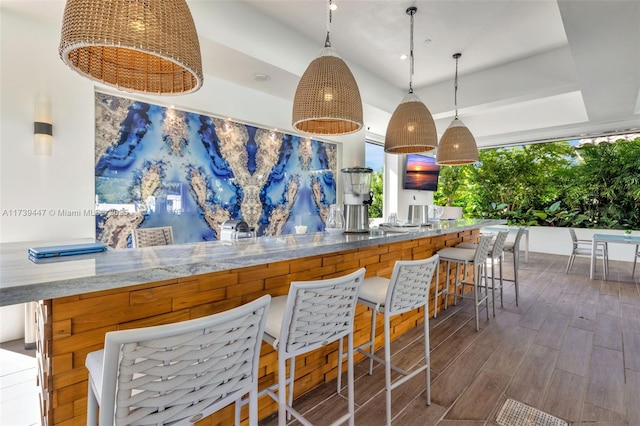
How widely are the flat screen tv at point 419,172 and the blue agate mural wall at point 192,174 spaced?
2.67 meters

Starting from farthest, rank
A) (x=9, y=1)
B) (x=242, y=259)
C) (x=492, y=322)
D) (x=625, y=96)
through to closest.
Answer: (x=625, y=96)
(x=492, y=322)
(x=9, y=1)
(x=242, y=259)

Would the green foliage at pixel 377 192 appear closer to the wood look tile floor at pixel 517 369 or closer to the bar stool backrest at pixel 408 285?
the wood look tile floor at pixel 517 369

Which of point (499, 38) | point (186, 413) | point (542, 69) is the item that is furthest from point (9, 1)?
point (542, 69)

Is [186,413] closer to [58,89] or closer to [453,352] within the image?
[453,352]

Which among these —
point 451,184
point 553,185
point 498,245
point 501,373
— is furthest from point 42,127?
point 553,185

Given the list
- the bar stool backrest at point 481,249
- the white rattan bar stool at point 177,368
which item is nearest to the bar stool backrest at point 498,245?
the bar stool backrest at point 481,249

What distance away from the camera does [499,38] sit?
151 inches

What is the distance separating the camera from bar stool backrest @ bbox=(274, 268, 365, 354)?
1235 mm

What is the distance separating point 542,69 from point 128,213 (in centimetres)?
581

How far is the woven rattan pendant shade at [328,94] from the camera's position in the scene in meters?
1.91

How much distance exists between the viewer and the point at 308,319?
1.30 metres

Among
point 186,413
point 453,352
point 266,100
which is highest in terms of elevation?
point 266,100

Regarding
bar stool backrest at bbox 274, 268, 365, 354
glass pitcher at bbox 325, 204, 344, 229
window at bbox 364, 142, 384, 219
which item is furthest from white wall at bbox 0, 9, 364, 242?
window at bbox 364, 142, 384, 219

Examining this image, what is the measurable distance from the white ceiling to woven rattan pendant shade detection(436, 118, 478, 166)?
1.23m
